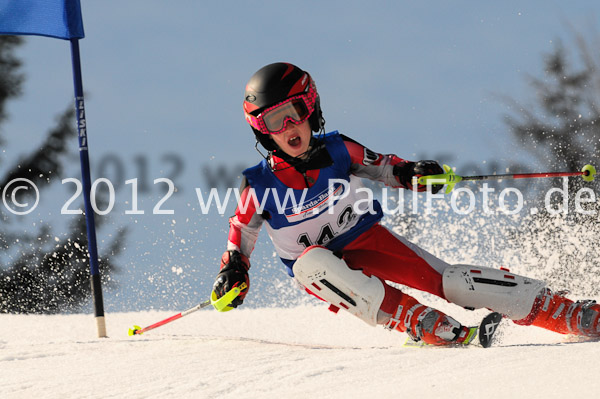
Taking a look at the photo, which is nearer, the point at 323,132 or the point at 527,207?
the point at 323,132

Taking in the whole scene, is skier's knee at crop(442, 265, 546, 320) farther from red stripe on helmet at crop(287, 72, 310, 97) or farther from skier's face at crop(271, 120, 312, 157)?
red stripe on helmet at crop(287, 72, 310, 97)

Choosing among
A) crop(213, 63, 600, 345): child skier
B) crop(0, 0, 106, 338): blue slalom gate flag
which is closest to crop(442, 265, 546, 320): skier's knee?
crop(213, 63, 600, 345): child skier

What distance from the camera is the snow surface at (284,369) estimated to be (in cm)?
254

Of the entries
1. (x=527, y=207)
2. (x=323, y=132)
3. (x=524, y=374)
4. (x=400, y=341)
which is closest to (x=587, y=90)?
(x=527, y=207)

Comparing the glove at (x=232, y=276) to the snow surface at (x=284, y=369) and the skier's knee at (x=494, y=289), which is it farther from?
the skier's knee at (x=494, y=289)

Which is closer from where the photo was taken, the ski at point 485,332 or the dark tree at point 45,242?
the ski at point 485,332

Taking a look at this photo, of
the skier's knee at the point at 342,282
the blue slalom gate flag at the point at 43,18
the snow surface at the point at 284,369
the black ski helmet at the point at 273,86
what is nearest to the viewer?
the snow surface at the point at 284,369

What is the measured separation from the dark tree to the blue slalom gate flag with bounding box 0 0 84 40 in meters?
7.02

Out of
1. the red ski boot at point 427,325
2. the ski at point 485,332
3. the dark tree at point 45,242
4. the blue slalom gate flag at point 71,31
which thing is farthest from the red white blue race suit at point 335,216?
the dark tree at point 45,242

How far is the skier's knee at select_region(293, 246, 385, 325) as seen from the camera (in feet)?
11.5

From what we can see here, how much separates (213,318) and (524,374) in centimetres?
387

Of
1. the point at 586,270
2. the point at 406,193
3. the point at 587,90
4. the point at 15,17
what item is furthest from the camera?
the point at 587,90

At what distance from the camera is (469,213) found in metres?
6.63

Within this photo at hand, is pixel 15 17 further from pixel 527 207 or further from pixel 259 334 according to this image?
pixel 527 207
